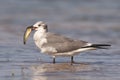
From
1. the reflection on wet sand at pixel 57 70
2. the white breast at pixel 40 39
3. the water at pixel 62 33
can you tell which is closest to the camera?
the reflection on wet sand at pixel 57 70

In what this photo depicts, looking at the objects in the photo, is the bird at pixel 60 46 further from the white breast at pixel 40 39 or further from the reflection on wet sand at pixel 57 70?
the reflection on wet sand at pixel 57 70

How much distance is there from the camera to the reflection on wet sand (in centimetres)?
945

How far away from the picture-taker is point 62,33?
52.0ft

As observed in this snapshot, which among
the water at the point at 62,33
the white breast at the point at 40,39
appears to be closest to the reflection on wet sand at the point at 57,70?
the water at the point at 62,33

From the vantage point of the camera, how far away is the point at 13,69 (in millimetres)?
10086

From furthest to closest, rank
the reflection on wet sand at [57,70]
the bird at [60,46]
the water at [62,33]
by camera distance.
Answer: the bird at [60,46] < the water at [62,33] < the reflection on wet sand at [57,70]

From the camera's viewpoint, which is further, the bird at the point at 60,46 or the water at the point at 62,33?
the bird at the point at 60,46

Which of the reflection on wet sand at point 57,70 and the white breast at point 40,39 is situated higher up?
the white breast at point 40,39

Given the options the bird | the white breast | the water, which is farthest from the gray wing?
the water

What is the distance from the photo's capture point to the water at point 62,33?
987 centimetres

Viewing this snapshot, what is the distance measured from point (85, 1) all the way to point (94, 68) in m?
13.0

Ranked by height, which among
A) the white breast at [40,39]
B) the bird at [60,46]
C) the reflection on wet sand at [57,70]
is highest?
the white breast at [40,39]

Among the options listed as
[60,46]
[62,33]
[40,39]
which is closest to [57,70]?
[60,46]

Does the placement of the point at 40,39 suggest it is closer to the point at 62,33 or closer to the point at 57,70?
the point at 57,70
